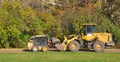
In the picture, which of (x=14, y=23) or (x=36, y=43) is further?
(x=14, y=23)

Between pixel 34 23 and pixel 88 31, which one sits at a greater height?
pixel 34 23

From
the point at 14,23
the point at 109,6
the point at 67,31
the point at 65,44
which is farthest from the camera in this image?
the point at 109,6

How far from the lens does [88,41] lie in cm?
3328

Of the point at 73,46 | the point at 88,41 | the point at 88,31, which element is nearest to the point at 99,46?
the point at 88,41

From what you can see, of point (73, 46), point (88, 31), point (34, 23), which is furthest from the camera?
point (34, 23)

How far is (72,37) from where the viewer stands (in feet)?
111

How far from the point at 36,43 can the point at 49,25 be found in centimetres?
593

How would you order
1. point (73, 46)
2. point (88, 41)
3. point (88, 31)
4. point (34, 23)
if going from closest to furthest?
point (73, 46) < point (88, 41) < point (88, 31) < point (34, 23)

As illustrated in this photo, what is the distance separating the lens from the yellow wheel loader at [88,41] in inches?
1288

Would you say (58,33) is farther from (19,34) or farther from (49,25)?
(19,34)

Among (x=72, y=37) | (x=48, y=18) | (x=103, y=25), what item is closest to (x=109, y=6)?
(x=103, y=25)

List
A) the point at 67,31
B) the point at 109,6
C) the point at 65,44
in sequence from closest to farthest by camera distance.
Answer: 1. the point at 65,44
2. the point at 67,31
3. the point at 109,6

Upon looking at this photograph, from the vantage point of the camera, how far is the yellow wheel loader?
107 feet

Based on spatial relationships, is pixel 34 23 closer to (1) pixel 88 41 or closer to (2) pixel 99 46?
(1) pixel 88 41
